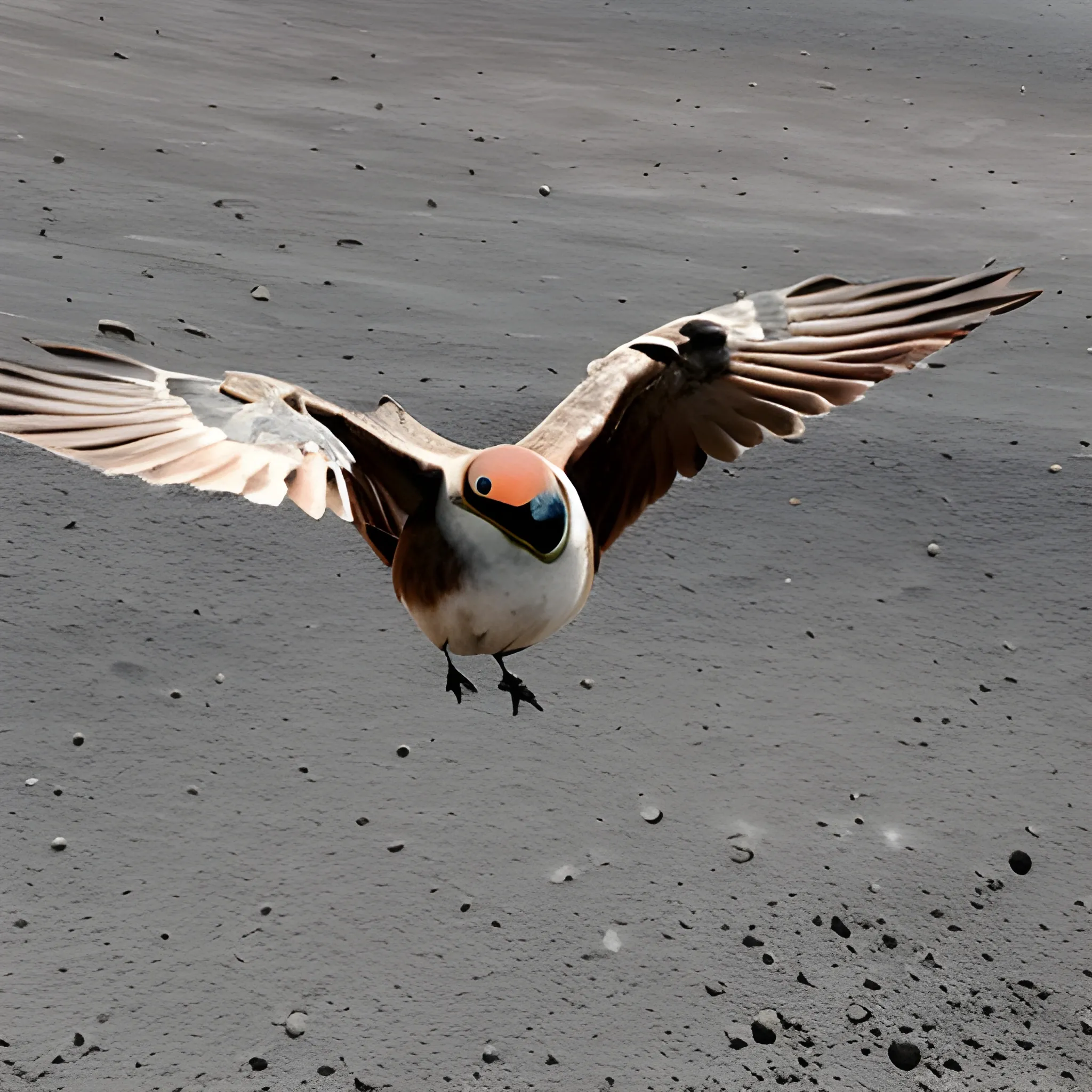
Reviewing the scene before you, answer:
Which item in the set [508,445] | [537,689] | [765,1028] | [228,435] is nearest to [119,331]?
[537,689]

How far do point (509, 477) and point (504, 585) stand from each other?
0.68 feet

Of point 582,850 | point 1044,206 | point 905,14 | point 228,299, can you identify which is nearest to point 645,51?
point 905,14

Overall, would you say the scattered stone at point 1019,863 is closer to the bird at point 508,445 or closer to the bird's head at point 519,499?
the bird at point 508,445

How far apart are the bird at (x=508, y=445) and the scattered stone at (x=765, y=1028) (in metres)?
2.18

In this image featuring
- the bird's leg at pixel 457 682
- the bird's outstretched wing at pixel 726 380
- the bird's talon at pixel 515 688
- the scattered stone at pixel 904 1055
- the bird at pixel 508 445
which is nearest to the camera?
the bird at pixel 508 445

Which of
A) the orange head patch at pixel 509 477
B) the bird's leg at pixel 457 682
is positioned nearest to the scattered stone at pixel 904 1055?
the bird's leg at pixel 457 682

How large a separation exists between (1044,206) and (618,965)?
24.5 feet

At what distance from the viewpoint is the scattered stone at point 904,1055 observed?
191 inches

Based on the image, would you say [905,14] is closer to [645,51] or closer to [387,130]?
[645,51]

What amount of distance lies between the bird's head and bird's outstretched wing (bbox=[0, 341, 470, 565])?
0.15 meters

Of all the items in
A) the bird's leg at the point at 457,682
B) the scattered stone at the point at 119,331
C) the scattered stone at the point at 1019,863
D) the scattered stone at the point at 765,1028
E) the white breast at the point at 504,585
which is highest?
the white breast at the point at 504,585

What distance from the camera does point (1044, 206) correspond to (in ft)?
34.4

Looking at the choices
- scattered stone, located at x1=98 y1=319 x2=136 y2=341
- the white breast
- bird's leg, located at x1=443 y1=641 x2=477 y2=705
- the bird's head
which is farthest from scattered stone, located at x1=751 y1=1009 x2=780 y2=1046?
scattered stone, located at x1=98 y1=319 x2=136 y2=341

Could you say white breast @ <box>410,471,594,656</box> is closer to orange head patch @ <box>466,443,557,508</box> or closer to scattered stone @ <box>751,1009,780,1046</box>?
orange head patch @ <box>466,443,557,508</box>
